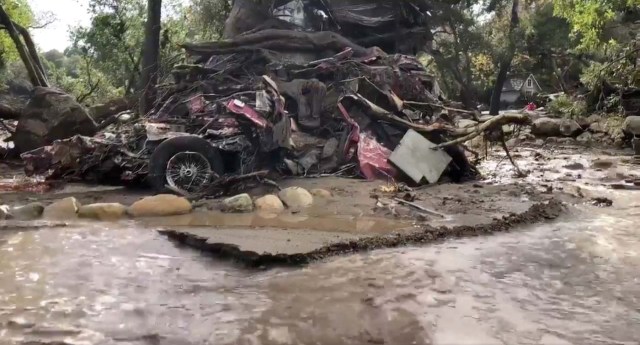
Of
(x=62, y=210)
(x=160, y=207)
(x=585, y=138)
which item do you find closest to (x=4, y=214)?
(x=62, y=210)

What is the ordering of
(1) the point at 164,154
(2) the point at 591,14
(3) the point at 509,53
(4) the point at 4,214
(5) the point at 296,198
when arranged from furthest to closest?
(3) the point at 509,53
(2) the point at 591,14
(1) the point at 164,154
(5) the point at 296,198
(4) the point at 4,214

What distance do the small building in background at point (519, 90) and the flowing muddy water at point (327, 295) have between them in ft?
129

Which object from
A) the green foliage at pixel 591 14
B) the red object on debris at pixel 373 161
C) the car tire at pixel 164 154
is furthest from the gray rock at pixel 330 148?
the green foliage at pixel 591 14

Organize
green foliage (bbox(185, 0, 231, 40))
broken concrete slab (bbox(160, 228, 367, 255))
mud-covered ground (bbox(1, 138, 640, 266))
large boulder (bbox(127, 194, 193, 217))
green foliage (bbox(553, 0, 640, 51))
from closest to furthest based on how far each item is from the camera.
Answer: broken concrete slab (bbox(160, 228, 367, 255)) < mud-covered ground (bbox(1, 138, 640, 266)) < large boulder (bbox(127, 194, 193, 217)) < green foliage (bbox(553, 0, 640, 51)) < green foliage (bbox(185, 0, 231, 40))

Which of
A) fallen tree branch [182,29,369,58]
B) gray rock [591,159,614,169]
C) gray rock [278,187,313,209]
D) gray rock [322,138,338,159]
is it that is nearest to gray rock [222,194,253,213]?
gray rock [278,187,313,209]

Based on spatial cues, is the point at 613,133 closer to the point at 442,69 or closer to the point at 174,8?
the point at 442,69

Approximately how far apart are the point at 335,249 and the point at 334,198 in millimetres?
3183

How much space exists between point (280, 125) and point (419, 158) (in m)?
2.59

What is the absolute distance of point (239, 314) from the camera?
12.6ft

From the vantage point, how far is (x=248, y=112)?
9.47 metres

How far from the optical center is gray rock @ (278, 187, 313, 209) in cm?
813

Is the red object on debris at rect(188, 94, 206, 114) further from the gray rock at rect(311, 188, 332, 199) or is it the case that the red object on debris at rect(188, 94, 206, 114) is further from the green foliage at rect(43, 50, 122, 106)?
the green foliage at rect(43, 50, 122, 106)

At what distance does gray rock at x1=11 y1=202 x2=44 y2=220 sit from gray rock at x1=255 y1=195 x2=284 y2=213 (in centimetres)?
278

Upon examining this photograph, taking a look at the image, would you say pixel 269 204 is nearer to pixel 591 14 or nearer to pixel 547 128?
pixel 591 14
